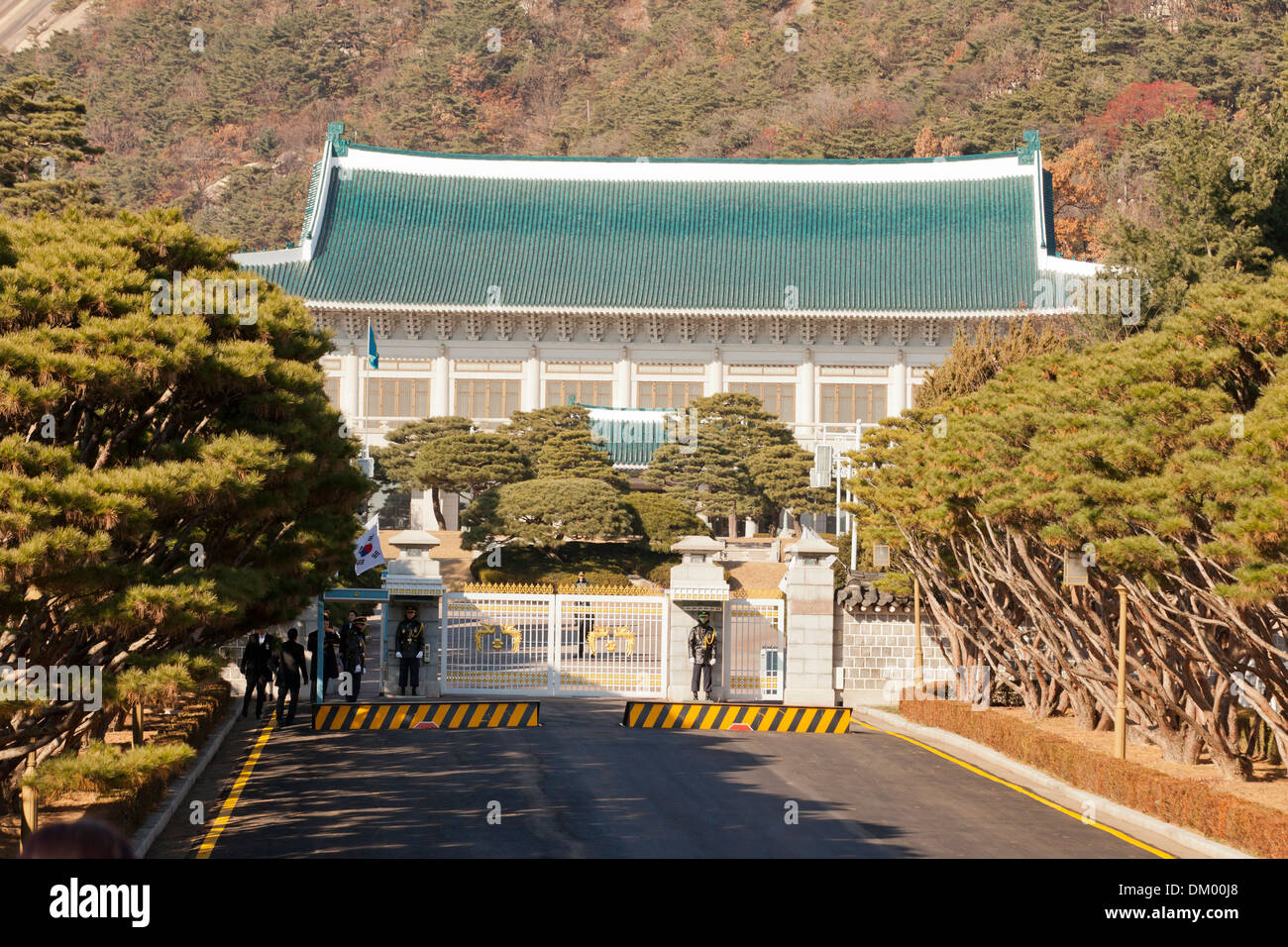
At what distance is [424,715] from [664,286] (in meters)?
36.7

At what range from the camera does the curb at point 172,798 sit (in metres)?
13.7

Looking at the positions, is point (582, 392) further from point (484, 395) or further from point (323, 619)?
point (323, 619)

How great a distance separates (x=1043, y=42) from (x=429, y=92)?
3970 centimetres

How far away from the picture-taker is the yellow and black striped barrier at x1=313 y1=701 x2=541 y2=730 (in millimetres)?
22828

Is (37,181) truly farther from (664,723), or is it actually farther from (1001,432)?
(1001,432)

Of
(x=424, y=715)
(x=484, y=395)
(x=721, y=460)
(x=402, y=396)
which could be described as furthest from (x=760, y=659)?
(x=402, y=396)

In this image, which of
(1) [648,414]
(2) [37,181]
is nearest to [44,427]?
(2) [37,181]

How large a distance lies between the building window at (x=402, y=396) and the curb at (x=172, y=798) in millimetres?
36954

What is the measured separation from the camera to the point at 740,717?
24.4 m

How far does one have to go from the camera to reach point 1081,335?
3238cm

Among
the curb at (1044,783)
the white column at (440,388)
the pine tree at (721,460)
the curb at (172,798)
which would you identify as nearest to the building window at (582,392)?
the white column at (440,388)

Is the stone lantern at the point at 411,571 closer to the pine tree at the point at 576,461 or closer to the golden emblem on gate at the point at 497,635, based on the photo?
the golden emblem on gate at the point at 497,635

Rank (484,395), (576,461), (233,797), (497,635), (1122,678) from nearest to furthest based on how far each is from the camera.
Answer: (233,797), (1122,678), (497,635), (576,461), (484,395)

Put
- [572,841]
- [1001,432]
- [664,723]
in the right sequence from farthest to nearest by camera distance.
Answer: [664,723] → [1001,432] → [572,841]
